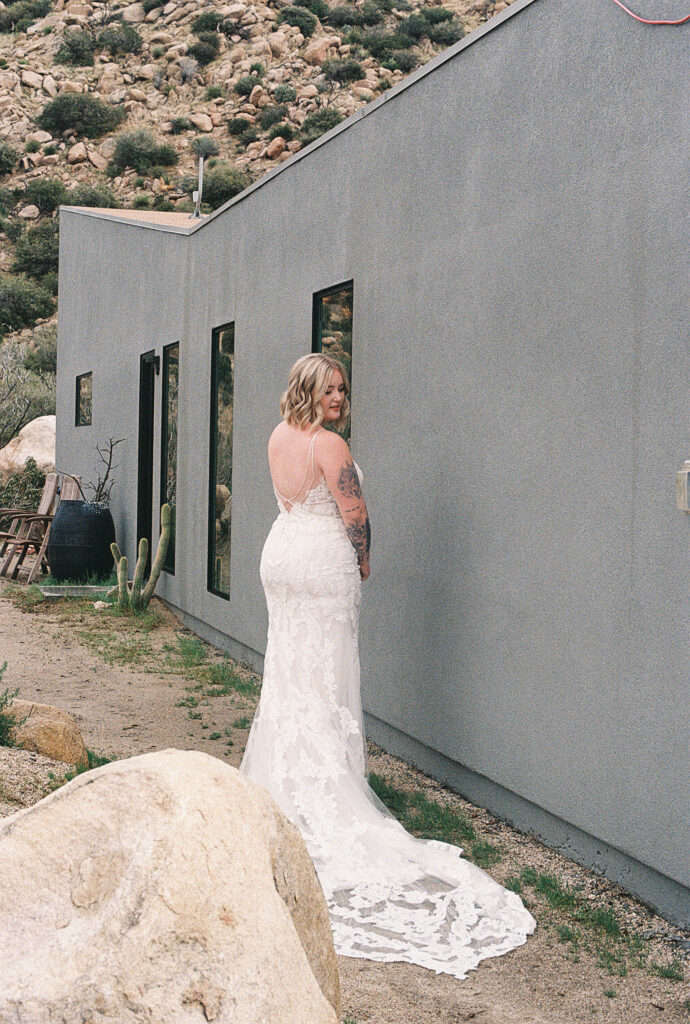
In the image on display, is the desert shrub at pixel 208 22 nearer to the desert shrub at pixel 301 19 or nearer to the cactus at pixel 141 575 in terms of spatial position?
the desert shrub at pixel 301 19

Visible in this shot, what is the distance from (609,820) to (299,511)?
5.73 ft

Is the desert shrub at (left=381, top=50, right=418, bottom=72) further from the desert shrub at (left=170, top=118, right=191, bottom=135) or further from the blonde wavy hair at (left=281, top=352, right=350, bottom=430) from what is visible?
the blonde wavy hair at (left=281, top=352, right=350, bottom=430)

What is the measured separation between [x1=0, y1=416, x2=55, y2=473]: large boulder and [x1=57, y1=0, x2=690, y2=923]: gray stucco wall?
11.5 metres

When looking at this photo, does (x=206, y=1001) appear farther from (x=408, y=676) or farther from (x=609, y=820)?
(x=408, y=676)

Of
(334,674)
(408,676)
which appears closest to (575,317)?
(334,674)

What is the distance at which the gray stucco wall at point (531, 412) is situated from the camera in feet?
11.4

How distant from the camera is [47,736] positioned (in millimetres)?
4684

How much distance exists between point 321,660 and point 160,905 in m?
2.73

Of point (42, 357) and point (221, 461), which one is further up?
point (42, 357)

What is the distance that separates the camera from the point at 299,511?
14.4 feet

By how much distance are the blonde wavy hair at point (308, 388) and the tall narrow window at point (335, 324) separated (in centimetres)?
166

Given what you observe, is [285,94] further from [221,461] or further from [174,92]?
[221,461]

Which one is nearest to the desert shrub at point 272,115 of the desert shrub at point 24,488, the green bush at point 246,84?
the green bush at point 246,84

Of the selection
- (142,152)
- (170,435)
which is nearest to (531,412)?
(170,435)
